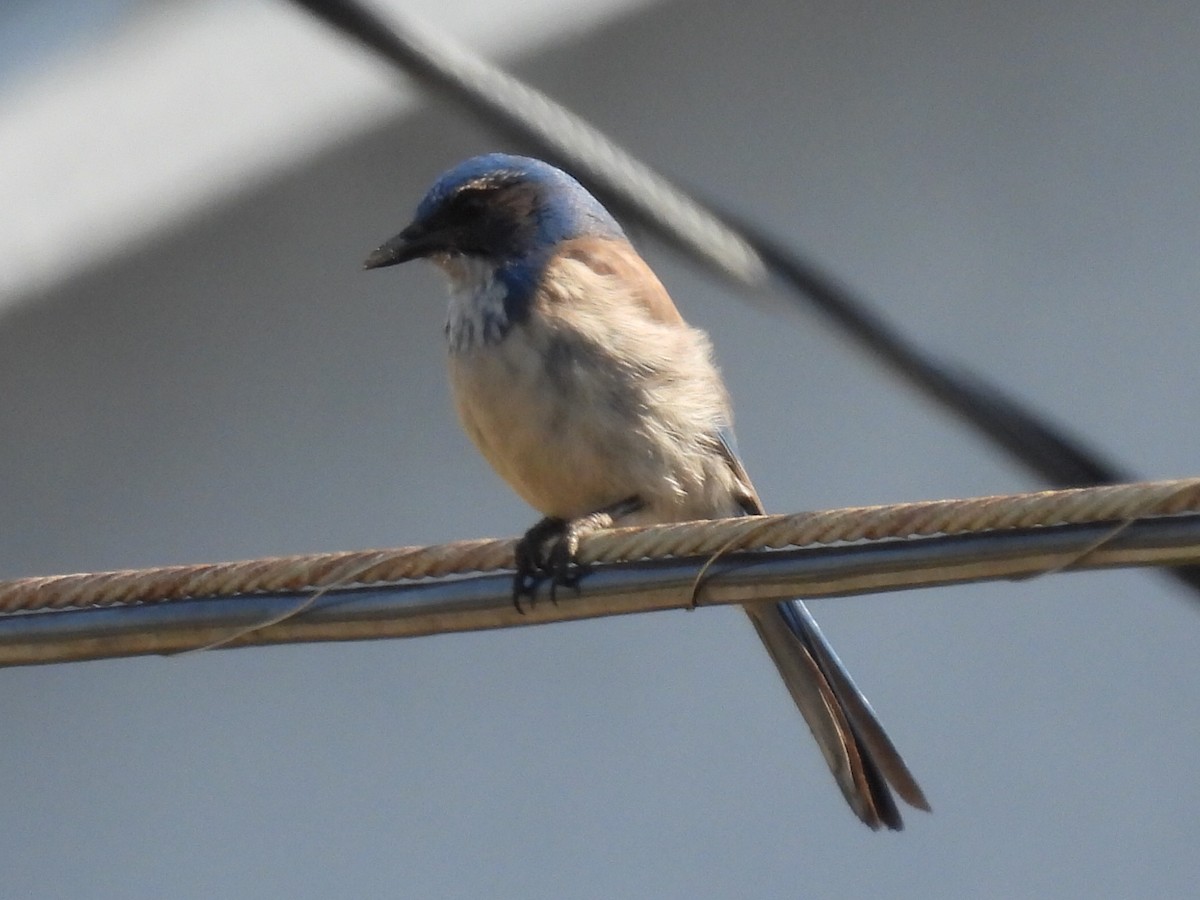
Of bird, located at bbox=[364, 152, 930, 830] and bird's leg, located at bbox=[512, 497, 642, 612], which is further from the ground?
bird, located at bbox=[364, 152, 930, 830]

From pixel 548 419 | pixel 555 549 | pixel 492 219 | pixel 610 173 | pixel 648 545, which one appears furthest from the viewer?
pixel 492 219

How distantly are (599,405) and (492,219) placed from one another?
70 centimetres

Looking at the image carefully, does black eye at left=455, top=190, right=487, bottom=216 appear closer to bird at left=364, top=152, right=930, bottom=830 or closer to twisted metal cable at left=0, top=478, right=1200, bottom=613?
bird at left=364, top=152, right=930, bottom=830

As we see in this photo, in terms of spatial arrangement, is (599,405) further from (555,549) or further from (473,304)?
(555,549)

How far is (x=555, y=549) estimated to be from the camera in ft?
10.2

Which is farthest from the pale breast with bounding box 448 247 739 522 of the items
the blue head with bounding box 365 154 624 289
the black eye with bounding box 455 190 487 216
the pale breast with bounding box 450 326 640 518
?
the black eye with bounding box 455 190 487 216

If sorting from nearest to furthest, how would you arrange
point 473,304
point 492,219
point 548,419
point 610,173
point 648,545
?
point 648,545, point 610,173, point 548,419, point 473,304, point 492,219

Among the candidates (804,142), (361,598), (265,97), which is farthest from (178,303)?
(361,598)

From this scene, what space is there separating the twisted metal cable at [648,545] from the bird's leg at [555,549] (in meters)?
0.05

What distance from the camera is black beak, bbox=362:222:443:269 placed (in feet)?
13.4

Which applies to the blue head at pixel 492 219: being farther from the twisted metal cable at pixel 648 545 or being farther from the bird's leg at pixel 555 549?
the twisted metal cable at pixel 648 545

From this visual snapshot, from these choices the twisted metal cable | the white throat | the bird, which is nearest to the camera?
the twisted metal cable

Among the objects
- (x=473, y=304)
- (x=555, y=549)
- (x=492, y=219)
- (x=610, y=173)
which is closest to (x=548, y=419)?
(x=473, y=304)

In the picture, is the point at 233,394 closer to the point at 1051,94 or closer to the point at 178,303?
the point at 178,303
